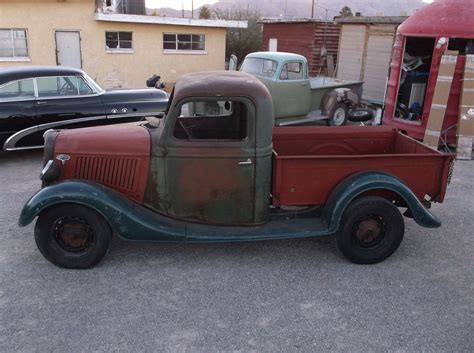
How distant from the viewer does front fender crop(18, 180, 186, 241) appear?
442 centimetres

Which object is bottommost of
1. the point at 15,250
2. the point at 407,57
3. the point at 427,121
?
the point at 15,250

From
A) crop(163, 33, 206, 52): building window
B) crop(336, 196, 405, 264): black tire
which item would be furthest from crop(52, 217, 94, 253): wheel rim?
crop(163, 33, 206, 52): building window

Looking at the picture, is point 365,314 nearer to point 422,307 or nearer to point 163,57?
point 422,307

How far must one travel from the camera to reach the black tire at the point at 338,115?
1184 cm

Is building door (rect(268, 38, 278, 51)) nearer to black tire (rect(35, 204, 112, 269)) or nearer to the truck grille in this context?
the truck grille

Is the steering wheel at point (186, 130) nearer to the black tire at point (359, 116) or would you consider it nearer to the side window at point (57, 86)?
the side window at point (57, 86)

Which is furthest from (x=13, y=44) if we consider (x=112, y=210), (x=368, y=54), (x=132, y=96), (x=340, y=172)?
(x=340, y=172)

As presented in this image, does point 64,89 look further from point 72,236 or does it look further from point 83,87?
point 72,236

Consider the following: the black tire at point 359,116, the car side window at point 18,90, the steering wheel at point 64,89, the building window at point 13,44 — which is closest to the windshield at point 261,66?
the black tire at point 359,116

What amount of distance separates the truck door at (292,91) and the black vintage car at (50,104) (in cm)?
353

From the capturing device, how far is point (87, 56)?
16.6 meters

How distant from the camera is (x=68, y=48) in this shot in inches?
645

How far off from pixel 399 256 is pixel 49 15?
14988 millimetres

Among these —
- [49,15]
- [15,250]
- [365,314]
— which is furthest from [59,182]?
[49,15]
